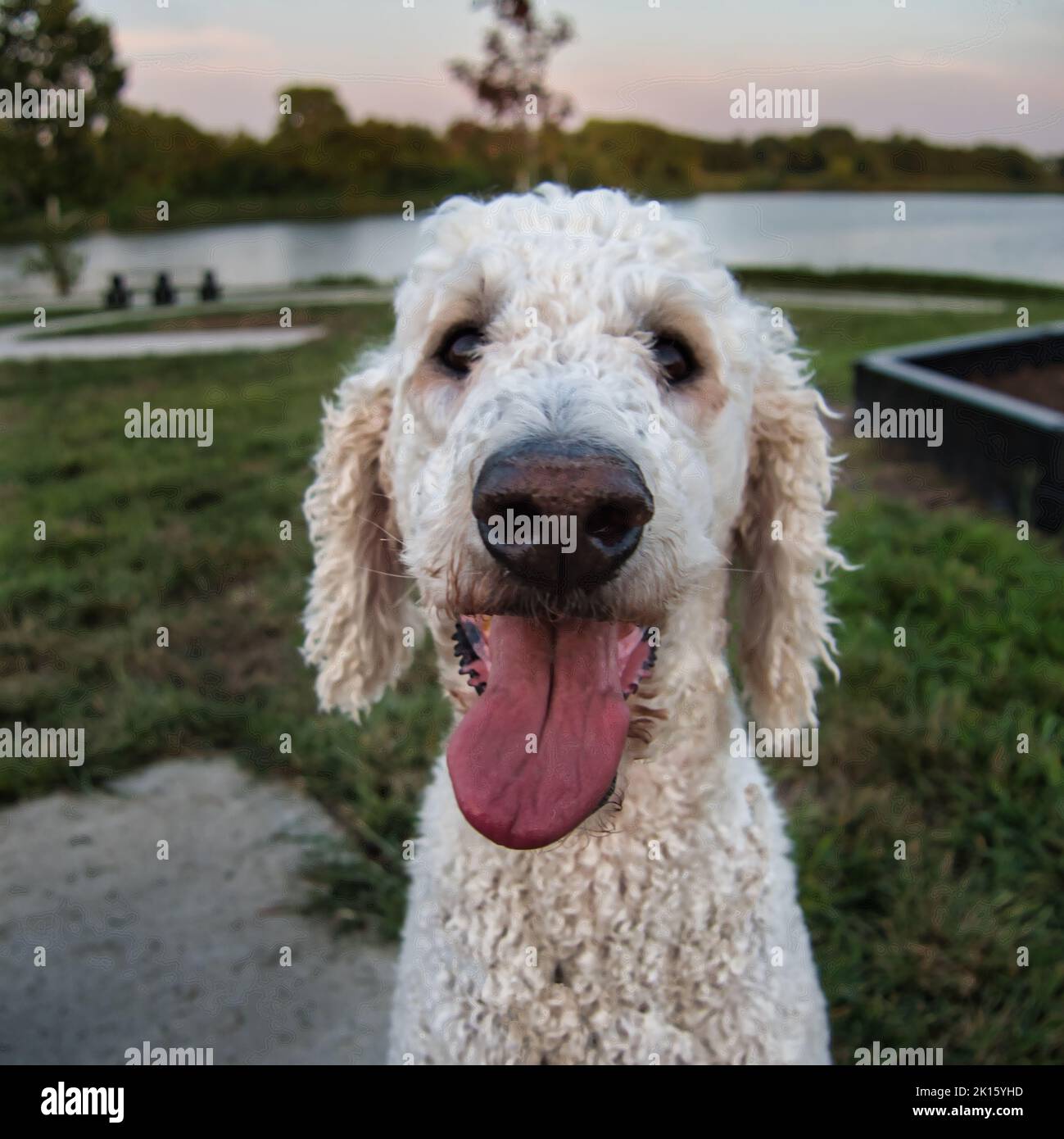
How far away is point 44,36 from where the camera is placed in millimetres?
14562

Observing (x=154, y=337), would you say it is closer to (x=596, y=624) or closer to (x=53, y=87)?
(x=53, y=87)

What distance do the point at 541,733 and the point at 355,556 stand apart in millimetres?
724

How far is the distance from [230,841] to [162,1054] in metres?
0.75

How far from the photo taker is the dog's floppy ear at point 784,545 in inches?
76.4

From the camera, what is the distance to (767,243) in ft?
42.3

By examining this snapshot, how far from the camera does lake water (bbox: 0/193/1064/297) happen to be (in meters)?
11.8

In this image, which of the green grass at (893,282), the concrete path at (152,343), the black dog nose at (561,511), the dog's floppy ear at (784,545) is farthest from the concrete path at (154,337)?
the black dog nose at (561,511)

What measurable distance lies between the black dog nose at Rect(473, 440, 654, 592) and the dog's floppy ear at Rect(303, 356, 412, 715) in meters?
0.65

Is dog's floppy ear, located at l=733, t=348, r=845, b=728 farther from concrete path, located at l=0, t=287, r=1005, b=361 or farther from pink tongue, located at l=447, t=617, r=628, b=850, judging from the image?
concrete path, located at l=0, t=287, r=1005, b=361

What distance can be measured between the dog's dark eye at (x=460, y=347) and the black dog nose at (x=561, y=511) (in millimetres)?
513

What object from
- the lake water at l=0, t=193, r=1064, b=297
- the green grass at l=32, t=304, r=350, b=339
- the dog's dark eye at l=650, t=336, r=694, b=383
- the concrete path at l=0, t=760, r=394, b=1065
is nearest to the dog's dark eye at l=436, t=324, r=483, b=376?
the dog's dark eye at l=650, t=336, r=694, b=383

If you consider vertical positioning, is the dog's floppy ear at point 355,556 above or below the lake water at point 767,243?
below

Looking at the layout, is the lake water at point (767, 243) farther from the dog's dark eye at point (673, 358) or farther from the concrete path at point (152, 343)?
the dog's dark eye at point (673, 358)

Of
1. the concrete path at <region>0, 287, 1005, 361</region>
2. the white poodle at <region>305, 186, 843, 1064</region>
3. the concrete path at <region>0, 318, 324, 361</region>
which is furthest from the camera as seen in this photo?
the concrete path at <region>0, 287, 1005, 361</region>
